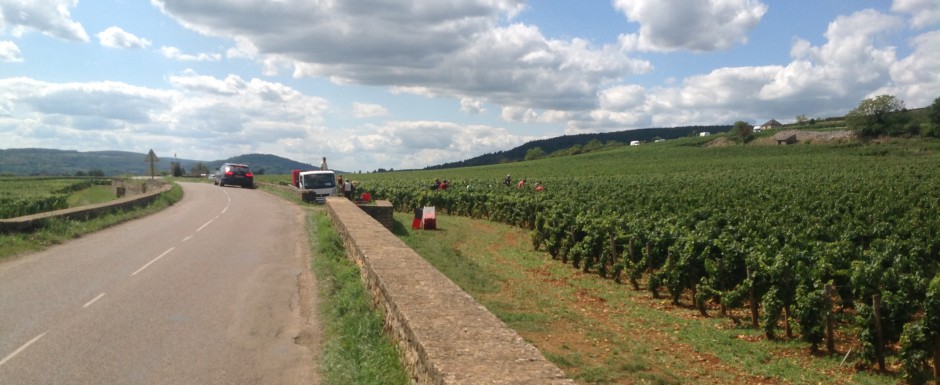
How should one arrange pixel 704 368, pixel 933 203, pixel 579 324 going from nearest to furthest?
pixel 704 368
pixel 579 324
pixel 933 203

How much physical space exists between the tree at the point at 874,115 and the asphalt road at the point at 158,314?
94999 mm

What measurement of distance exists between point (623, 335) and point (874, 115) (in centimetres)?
10227

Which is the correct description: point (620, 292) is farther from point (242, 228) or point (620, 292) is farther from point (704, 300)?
point (242, 228)

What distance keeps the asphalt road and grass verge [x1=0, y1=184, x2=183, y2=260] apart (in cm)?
54

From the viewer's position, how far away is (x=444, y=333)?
601 centimetres

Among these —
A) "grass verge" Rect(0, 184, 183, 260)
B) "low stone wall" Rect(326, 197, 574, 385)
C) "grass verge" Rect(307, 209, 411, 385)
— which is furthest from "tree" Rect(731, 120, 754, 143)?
"low stone wall" Rect(326, 197, 574, 385)

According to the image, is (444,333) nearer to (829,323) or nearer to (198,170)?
(829,323)

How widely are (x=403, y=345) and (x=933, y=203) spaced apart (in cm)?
2500

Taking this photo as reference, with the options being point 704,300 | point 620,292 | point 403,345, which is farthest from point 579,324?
point 403,345

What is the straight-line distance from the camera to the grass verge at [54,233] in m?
14.9

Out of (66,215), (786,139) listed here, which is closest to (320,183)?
(66,215)

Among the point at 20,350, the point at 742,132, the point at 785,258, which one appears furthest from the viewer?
the point at 742,132

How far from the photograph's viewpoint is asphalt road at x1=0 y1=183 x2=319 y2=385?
23.1 ft

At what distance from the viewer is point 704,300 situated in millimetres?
12906
